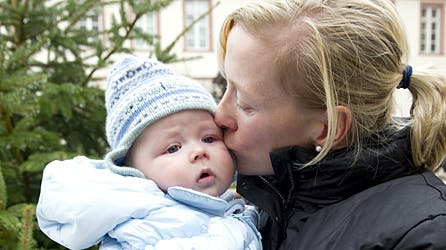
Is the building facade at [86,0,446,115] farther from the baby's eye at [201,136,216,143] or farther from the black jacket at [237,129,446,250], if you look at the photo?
the black jacket at [237,129,446,250]

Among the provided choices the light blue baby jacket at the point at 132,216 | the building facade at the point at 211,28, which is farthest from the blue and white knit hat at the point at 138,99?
the building facade at the point at 211,28

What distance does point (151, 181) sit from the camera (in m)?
1.49

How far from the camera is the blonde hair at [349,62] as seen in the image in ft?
4.14

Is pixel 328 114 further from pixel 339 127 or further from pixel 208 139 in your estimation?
pixel 208 139

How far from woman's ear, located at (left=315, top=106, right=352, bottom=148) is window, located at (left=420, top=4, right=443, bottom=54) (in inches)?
664

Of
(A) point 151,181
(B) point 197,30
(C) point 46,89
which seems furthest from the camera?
(B) point 197,30

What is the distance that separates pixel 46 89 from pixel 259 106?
1.67m

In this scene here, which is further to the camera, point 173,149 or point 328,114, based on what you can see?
point 173,149

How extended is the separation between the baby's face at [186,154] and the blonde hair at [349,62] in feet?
1.09

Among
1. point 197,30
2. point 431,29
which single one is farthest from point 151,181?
point 431,29

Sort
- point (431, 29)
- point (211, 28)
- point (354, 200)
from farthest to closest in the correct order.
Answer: point (431, 29)
point (211, 28)
point (354, 200)

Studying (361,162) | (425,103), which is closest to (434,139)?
(425,103)

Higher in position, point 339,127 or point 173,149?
point 339,127

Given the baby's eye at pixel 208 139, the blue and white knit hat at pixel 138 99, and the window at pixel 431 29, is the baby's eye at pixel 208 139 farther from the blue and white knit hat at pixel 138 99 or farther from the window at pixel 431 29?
the window at pixel 431 29
